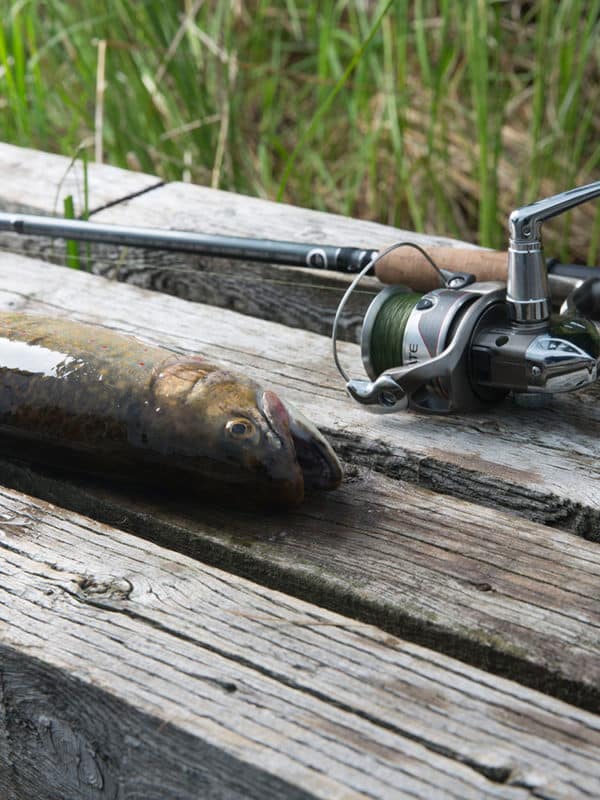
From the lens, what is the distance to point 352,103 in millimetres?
3764

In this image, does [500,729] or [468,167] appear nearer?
[500,729]

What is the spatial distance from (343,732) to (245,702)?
0.12 m

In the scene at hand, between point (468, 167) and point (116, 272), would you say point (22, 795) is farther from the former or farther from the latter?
point (468, 167)

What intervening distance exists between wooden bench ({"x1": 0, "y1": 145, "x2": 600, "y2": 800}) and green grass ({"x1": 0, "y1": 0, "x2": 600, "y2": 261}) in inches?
63.8

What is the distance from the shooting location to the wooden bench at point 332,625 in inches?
45.9

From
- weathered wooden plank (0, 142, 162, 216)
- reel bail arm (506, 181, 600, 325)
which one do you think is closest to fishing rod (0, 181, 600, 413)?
reel bail arm (506, 181, 600, 325)

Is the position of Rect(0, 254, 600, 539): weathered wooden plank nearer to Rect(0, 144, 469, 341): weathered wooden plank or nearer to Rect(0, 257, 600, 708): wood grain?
Rect(0, 257, 600, 708): wood grain

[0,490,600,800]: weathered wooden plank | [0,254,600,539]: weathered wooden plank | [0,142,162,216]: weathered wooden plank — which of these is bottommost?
[0,490,600,800]: weathered wooden plank

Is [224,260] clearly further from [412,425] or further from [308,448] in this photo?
[308,448]

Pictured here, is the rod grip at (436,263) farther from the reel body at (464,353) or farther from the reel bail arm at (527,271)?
the reel bail arm at (527,271)

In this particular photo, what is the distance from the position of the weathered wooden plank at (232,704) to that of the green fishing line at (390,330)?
593 millimetres

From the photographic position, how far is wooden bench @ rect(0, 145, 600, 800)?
1166mm

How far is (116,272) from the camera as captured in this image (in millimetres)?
2727

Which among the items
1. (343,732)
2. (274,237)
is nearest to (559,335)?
(343,732)
